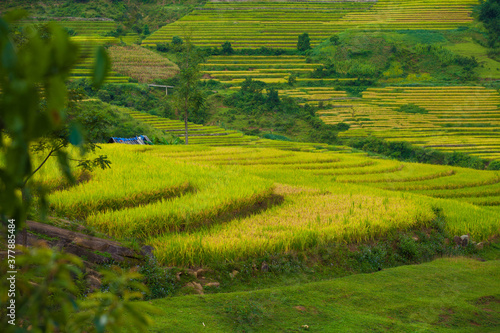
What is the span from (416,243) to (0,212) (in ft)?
18.4

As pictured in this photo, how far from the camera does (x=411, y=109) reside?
32.3 meters

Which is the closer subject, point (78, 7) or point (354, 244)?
point (354, 244)

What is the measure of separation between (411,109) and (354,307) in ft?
105

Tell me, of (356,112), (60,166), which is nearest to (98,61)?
(60,166)

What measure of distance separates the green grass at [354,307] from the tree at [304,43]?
129ft

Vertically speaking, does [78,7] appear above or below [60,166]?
above

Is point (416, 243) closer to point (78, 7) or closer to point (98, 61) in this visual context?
point (98, 61)

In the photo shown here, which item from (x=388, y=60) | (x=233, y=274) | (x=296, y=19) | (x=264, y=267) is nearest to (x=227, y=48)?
(x=296, y=19)

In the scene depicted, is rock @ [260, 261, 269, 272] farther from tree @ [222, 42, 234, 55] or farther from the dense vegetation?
tree @ [222, 42, 234, 55]

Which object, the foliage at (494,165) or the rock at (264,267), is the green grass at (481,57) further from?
the rock at (264,267)

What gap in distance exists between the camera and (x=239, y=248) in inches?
161

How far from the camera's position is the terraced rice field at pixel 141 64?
33.3m

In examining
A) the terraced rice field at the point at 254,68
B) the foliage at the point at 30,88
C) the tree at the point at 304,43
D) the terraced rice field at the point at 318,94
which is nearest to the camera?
the foliage at the point at 30,88

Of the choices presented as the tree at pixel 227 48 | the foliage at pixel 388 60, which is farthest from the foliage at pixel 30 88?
the tree at pixel 227 48
